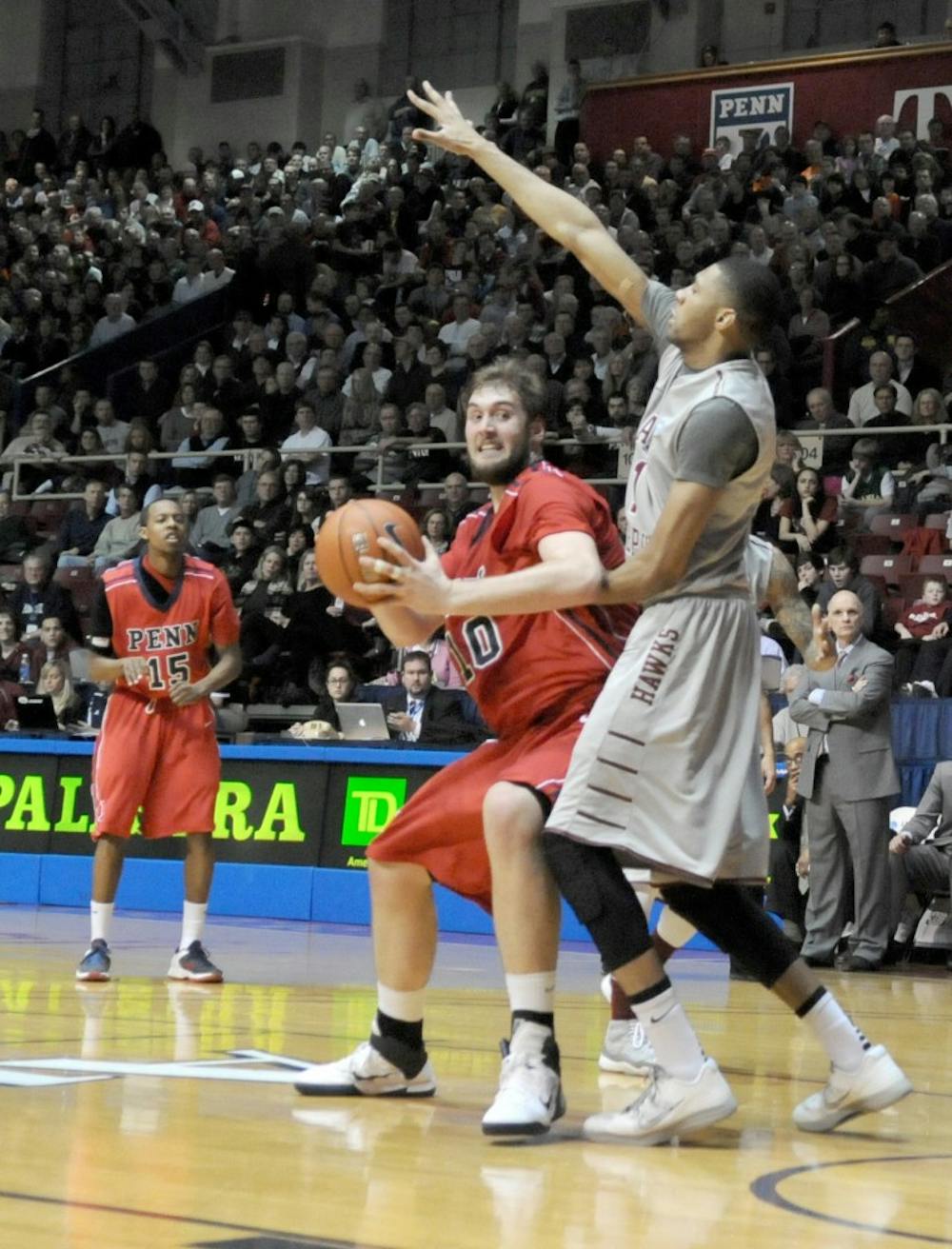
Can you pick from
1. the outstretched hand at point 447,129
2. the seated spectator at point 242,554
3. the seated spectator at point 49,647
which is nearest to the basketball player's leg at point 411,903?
the outstretched hand at point 447,129

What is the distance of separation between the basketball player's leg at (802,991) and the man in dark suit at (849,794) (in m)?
5.97

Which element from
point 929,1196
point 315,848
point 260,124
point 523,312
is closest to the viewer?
point 929,1196

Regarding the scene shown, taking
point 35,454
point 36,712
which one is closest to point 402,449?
point 36,712

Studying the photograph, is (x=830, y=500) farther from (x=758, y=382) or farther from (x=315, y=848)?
(x=758, y=382)

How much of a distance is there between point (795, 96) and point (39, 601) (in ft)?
39.8

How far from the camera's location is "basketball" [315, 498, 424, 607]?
4.11 meters

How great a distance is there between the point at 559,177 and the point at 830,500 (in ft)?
26.6

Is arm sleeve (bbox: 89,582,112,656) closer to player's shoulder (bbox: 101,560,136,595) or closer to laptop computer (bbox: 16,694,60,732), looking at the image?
player's shoulder (bbox: 101,560,136,595)

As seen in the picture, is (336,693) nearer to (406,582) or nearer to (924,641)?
(924,641)

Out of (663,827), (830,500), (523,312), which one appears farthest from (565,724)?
(523,312)

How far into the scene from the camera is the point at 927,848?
35.5ft

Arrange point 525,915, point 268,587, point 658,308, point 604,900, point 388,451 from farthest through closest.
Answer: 1. point 388,451
2. point 268,587
3. point 658,308
4. point 525,915
5. point 604,900

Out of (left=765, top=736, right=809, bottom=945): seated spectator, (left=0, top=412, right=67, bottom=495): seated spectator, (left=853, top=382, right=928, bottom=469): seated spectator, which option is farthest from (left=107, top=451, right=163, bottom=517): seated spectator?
(left=765, top=736, right=809, bottom=945): seated spectator

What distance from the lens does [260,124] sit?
3025cm
